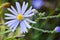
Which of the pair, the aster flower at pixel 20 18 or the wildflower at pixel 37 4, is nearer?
the aster flower at pixel 20 18

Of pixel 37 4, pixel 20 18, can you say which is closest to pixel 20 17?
pixel 20 18

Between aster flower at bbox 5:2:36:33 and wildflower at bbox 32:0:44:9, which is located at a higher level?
wildflower at bbox 32:0:44:9

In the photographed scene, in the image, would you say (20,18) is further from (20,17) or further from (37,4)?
(37,4)

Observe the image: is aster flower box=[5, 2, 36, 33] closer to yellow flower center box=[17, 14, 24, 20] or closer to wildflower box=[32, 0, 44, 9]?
yellow flower center box=[17, 14, 24, 20]

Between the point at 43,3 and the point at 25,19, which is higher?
the point at 43,3

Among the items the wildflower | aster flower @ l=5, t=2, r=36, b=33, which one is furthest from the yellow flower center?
the wildflower

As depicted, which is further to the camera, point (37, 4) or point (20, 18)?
point (37, 4)

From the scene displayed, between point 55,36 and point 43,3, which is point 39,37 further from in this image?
point 43,3

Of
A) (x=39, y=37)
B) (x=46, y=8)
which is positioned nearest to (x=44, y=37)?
(x=39, y=37)

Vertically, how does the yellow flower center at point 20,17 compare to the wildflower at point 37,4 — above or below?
below

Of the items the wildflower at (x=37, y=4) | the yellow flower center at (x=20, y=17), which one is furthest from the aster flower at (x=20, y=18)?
the wildflower at (x=37, y=4)

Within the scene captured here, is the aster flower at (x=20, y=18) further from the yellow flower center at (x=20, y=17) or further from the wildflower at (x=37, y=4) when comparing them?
the wildflower at (x=37, y=4)
